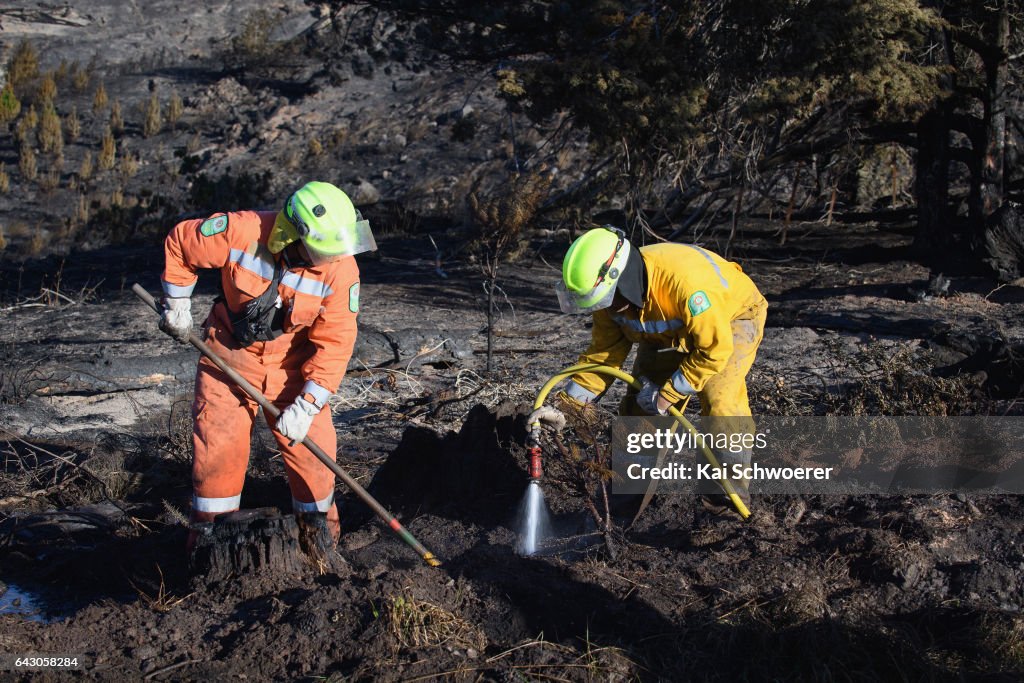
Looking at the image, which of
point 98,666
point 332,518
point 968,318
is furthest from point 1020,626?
point 968,318

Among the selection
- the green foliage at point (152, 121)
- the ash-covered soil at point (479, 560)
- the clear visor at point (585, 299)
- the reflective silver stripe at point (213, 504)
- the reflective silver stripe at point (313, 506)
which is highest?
the green foliage at point (152, 121)

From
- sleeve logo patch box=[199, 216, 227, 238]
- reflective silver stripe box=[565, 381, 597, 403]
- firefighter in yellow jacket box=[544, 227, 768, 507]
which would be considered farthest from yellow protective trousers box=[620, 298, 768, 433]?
sleeve logo patch box=[199, 216, 227, 238]

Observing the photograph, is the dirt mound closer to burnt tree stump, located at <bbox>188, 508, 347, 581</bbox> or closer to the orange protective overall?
the orange protective overall

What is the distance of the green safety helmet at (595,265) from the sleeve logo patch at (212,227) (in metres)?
1.57

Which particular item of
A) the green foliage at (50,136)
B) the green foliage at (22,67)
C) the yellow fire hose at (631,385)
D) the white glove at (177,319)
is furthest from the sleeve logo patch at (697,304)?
the green foliage at (22,67)

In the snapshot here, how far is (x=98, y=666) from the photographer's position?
392cm

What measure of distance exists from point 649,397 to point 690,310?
0.59 metres

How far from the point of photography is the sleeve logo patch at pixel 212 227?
4.60m

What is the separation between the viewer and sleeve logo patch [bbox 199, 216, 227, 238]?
4.60m

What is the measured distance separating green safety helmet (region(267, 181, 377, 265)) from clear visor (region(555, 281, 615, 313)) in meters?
0.90

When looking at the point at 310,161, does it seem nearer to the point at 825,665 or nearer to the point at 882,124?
the point at 882,124

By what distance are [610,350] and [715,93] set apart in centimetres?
635

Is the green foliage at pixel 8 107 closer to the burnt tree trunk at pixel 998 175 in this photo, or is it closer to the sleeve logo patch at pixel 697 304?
the burnt tree trunk at pixel 998 175

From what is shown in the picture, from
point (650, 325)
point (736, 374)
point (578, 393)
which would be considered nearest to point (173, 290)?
point (578, 393)
